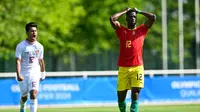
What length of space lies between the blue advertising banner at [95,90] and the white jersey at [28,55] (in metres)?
9.23

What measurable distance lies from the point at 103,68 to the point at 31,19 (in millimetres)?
7195

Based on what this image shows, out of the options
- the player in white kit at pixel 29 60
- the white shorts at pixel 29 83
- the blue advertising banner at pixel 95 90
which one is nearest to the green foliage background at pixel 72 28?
the blue advertising banner at pixel 95 90

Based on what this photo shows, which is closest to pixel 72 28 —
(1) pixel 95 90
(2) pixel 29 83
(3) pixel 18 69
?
(1) pixel 95 90

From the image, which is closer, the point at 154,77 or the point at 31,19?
the point at 154,77

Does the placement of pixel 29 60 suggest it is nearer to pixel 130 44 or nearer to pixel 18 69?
pixel 18 69

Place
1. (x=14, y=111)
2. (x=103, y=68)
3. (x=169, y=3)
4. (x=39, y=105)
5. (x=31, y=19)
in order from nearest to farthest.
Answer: (x=14, y=111)
(x=39, y=105)
(x=103, y=68)
(x=31, y=19)
(x=169, y=3)

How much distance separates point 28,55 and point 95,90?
10492mm

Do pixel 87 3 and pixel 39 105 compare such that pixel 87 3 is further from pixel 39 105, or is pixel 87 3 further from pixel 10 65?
pixel 39 105

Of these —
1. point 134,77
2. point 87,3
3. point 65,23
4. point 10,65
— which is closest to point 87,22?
point 87,3

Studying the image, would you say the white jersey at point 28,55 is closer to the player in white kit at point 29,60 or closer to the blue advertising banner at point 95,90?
the player in white kit at point 29,60

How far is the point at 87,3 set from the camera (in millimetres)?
50688

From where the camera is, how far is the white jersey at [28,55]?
16609 mm

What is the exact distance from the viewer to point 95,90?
88.5 ft

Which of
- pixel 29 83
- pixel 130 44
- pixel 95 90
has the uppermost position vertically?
pixel 130 44
